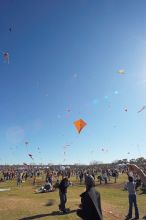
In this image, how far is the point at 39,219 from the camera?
15.5m

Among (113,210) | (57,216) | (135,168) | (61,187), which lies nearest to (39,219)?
(57,216)

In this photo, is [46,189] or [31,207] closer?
[31,207]

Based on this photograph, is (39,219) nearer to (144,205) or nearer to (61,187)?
(61,187)

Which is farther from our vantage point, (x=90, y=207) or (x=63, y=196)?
(x=63, y=196)

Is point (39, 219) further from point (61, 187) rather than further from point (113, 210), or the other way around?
point (113, 210)

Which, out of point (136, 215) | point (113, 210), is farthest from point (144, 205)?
point (136, 215)

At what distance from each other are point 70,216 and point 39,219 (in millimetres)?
1675

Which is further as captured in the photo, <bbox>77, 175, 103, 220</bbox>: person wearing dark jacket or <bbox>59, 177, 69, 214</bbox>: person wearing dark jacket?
<bbox>59, 177, 69, 214</bbox>: person wearing dark jacket

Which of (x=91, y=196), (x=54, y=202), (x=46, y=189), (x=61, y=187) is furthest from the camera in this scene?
(x=46, y=189)

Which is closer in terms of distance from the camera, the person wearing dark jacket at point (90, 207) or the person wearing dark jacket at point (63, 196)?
the person wearing dark jacket at point (90, 207)

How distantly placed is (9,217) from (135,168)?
1249cm

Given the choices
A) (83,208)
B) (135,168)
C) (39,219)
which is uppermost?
(135,168)

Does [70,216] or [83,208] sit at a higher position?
[83,208]

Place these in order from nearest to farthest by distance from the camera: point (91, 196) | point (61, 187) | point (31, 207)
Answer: point (91, 196)
point (61, 187)
point (31, 207)
